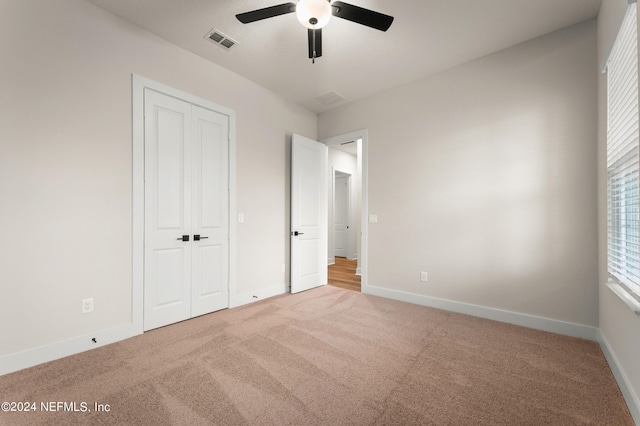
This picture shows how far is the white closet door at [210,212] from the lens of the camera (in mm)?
3115

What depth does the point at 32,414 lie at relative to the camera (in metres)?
1.57

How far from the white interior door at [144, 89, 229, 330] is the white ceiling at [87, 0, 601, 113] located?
688 millimetres

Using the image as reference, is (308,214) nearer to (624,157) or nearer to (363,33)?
(363,33)

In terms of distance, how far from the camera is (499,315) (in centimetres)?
299

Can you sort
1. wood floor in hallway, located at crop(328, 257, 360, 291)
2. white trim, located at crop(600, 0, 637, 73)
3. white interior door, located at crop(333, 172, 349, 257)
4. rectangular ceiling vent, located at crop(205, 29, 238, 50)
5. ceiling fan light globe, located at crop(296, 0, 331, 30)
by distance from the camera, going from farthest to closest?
white interior door, located at crop(333, 172, 349, 257), wood floor in hallway, located at crop(328, 257, 360, 291), rectangular ceiling vent, located at crop(205, 29, 238, 50), ceiling fan light globe, located at crop(296, 0, 331, 30), white trim, located at crop(600, 0, 637, 73)

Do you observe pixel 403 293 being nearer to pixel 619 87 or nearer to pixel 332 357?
pixel 332 357

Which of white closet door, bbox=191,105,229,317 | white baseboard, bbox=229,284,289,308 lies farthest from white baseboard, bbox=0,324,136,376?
white baseboard, bbox=229,284,289,308

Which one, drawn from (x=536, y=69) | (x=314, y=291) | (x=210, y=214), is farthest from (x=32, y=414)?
(x=536, y=69)

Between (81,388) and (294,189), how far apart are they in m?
3.06

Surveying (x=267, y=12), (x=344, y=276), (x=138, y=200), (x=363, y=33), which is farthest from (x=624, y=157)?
(x=344, y=276)

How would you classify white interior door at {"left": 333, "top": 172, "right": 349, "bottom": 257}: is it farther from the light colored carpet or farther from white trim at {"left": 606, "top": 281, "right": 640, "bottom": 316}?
white trim at {"left": 606, "top": 281, "right": 640, "bottom": 316}

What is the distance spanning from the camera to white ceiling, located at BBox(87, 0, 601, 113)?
2379mm

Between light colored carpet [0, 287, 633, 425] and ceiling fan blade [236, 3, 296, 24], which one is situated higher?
ceiling fan blade [236, 3, 296, 24]

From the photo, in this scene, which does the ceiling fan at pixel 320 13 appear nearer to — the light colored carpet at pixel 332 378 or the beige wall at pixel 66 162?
the beige wall at pixel 66 162
